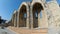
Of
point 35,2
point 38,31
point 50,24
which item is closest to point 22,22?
point 35,2

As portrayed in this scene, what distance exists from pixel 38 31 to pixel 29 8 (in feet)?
31.0

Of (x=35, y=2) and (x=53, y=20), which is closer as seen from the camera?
(x=53, y=20)

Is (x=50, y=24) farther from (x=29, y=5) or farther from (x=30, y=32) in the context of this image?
(x=29, y=5)

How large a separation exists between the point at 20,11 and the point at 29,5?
2.99 m

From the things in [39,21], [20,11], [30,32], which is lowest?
[30,32]

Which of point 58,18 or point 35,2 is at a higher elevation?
point 35,2

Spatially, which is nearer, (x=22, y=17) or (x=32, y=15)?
(x=32, y=15)

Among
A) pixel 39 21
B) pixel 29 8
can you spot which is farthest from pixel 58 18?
pixel 39 21

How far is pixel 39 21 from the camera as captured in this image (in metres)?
22.5

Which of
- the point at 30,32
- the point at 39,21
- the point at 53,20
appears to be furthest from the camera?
the point at 39,21

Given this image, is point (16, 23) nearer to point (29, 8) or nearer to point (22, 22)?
point (22, 22)

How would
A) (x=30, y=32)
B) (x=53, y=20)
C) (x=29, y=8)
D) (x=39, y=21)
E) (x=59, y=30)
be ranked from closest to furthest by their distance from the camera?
1. (x=59, y=30)
2. (x=53, y=20)
3. (x=30, y=32)
4. (x=29, y=8)
5. (x=39, y=21)

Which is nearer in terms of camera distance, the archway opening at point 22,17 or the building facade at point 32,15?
the building facade at point 32,15

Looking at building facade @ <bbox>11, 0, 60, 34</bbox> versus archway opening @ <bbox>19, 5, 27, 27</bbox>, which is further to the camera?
archway opening @ <bbox>19, 5, 27, 27</bbox>
